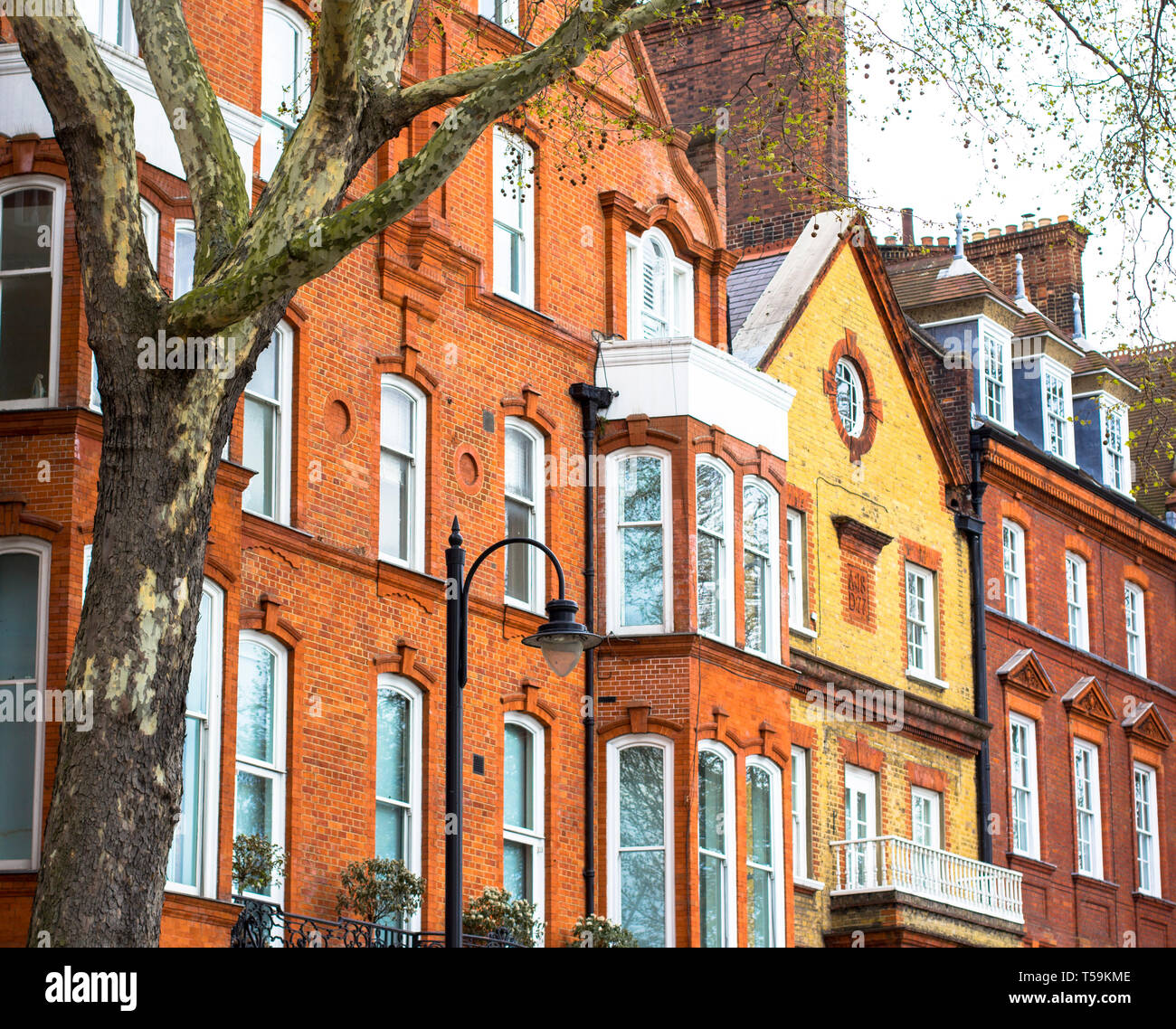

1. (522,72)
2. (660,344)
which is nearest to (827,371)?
(660,344)

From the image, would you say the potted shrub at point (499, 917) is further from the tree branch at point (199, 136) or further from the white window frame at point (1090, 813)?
the white window frame at point (1090, 813)

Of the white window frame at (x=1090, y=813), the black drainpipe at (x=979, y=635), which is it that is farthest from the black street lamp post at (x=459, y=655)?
the white window frame at (x=1090, y=813)

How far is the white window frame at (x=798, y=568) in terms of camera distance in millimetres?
30328

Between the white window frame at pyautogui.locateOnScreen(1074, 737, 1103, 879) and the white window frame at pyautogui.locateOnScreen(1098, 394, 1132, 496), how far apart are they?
5806 millimetres

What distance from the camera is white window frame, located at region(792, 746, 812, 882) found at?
1164 inches

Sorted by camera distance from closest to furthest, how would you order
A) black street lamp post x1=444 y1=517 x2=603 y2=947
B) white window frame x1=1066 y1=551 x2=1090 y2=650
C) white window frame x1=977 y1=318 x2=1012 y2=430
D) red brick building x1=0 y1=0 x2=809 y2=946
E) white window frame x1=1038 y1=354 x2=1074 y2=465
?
black street lamp post x1=444 y1=517 x2=603 y2=947, red brick building x1=0 y1=0 x2=809 y2=946, white window frame x1=977 y1=318 x2=1012 y2=430, white window frame x1=1066 y1=551 x2=1090 y2=650, white window frame x1=1038 y1=354 x2=1074 y2=465

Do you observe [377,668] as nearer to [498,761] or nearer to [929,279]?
[498,761]

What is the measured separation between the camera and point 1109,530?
1601 inches

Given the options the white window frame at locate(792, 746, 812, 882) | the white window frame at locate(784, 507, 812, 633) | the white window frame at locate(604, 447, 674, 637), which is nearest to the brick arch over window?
the white window frame at locate(784, 507, 812, 633)

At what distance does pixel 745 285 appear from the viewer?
33719 millimetres

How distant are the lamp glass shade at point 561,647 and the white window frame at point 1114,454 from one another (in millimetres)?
25255

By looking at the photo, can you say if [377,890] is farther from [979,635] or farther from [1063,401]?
[1063,401]

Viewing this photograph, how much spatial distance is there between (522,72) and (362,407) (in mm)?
8442

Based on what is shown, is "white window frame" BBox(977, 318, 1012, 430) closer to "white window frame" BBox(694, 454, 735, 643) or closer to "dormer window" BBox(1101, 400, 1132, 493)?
"dormer window" BBox(1101, 400, 1132, 493)
